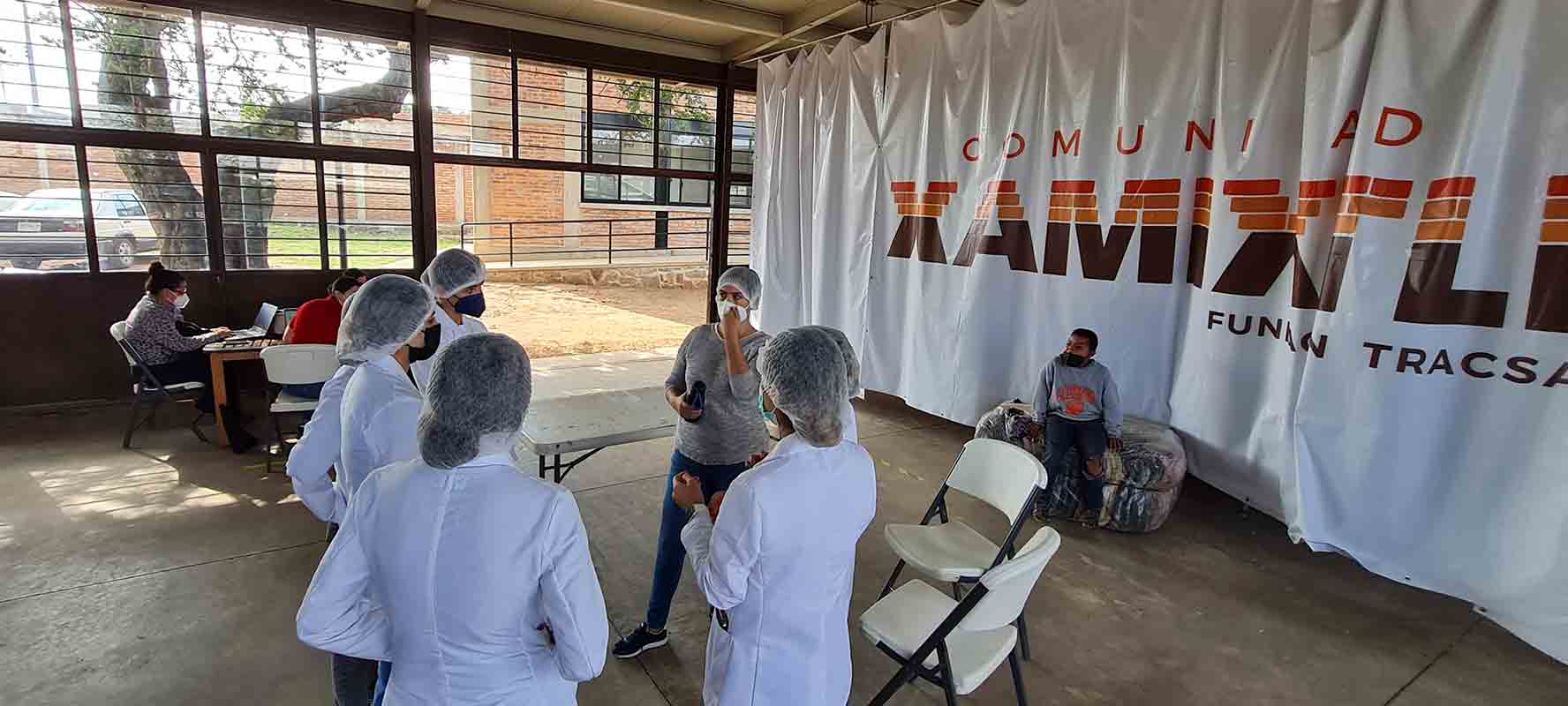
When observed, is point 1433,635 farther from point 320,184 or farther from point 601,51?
point 320,184

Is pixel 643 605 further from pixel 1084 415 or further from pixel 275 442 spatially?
pixel 275 442

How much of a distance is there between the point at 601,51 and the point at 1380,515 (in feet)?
19.7

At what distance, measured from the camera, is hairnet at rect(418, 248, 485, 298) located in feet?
9.66

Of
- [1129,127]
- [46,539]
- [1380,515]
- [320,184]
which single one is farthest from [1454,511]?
[320,184]

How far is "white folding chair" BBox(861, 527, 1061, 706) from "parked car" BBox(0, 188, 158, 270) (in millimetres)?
5738

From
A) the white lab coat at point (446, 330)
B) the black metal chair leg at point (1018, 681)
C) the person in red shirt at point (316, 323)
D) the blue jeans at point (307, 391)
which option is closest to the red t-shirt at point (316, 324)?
the person in red shirt at point (316, 323)

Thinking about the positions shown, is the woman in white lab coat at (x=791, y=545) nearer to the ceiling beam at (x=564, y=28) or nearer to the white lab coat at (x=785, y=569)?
the white lab coat at (x=785, y=569)

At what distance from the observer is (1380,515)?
124 inches

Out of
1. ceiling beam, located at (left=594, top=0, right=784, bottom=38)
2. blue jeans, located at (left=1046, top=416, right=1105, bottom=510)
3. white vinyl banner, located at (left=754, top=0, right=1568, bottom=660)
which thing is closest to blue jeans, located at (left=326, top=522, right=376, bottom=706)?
blue jeans, located at (left=1046, top=416, right=1105, bottom=510)

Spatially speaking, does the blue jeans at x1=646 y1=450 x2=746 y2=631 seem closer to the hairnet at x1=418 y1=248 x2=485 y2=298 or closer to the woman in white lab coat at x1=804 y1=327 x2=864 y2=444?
the woman in white lab coat at x1=804 y1=327 x2=864 y2=444

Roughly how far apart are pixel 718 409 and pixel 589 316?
7.90 metres

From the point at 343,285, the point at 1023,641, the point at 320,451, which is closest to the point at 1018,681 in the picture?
the point at 1023,641

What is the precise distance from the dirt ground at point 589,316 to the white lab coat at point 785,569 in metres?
6.16

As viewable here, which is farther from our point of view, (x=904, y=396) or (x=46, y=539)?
(x=904, y=396)
